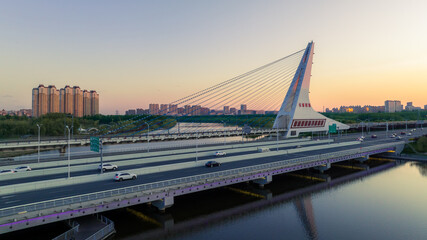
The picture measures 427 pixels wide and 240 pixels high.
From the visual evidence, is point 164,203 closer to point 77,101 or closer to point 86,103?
point 77,101

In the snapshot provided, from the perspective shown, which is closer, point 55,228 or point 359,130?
point 55,228

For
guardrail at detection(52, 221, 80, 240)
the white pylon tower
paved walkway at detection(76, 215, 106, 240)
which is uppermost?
the white pylon tower

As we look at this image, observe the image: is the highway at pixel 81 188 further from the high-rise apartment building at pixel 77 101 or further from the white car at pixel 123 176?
the high-rise apartment building at pixel 77 101

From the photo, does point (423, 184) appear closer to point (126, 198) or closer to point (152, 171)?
point (152, 171)

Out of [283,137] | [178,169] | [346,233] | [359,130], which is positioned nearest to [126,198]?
[178,169]

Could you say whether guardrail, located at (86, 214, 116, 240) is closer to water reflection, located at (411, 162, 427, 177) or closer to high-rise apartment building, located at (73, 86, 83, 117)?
water reflection, located at (411, 162, 427, 177)

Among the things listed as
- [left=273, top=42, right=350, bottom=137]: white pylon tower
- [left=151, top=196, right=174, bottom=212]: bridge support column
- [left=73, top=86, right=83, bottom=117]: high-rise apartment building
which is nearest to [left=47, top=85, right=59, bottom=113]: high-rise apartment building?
[left=73, top=86, right=83, bottom=117]: high-rise apartment building

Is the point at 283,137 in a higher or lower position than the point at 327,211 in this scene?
higher

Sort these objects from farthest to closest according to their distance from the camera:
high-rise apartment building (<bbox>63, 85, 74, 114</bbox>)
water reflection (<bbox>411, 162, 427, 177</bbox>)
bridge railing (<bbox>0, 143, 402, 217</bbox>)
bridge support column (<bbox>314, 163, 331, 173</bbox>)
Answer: high-rise apartment building (<bbox>63, 85, 74, 114</bbox>), water reflection (<bbox>411, 162, 427, 177</bbox>), bridge support column (<bbox>314, 163, 331, 173</bbox>), bridge railing (<bbox>0, 143, 402, 217</bbox>)
